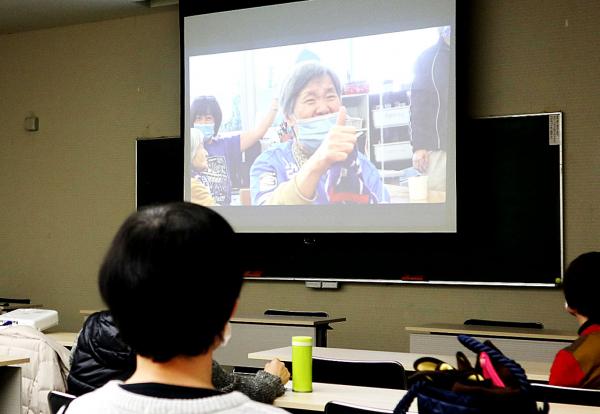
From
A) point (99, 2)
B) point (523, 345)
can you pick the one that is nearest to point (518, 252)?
point (523, 345)

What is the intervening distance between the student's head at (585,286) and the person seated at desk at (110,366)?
1.02 m

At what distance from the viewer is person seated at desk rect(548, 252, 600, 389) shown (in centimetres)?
271

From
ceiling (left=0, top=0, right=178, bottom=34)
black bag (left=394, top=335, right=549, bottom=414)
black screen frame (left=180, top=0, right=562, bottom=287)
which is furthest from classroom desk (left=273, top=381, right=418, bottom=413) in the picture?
ceiling (left=0, top=0, right=178, bottom=34)

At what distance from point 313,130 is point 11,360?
3332mm

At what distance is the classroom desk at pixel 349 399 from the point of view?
2.42m

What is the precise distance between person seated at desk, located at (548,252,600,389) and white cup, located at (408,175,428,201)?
280cm

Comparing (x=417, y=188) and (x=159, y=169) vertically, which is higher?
(x=159, y=169)

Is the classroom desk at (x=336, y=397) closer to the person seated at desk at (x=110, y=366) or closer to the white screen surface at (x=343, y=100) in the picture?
the person seated at desk at (x=110, y=366)

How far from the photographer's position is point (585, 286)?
2.83m

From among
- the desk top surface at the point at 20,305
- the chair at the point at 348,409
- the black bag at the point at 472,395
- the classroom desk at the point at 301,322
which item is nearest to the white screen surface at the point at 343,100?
the classroom desk at the point at 301,322

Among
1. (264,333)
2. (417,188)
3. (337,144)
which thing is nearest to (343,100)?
(337,144)

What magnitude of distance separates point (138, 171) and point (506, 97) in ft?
10.3

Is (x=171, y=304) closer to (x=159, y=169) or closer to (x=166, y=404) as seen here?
(x=166, y=404)

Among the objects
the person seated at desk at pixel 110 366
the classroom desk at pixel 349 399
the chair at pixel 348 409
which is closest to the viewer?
the chair at pixel 348 409
